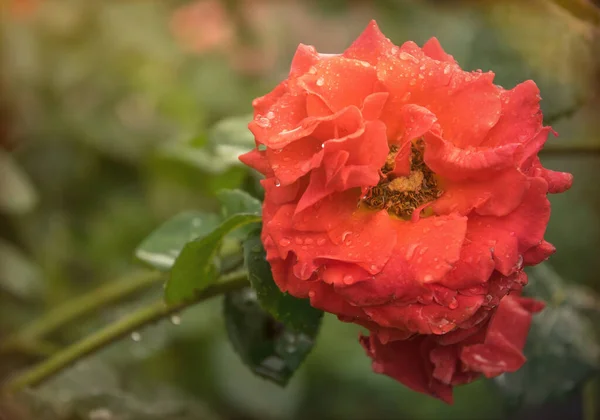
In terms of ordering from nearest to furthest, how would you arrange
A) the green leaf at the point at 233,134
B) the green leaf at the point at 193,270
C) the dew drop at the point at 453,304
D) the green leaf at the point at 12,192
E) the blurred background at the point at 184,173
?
the dew drop at the point at 453,304, the green leaf at the point at 193,270, the green leaf at the point at 233,134, the blurred background at the point at 184,173, the green leaf at the point at 12,192

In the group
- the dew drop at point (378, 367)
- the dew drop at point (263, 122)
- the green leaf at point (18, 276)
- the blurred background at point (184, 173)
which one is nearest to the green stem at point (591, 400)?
the blurred background at point (184, 173)

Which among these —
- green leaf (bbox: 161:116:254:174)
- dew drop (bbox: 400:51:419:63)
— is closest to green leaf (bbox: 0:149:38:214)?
green leaf (bbox: 161:116:254:174)

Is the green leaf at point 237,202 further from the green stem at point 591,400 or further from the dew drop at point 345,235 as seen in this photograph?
the green stem at point 591,400

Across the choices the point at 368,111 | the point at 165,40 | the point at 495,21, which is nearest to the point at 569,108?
the point at 495,21

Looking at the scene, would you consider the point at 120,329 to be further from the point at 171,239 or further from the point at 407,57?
the point at 407,57

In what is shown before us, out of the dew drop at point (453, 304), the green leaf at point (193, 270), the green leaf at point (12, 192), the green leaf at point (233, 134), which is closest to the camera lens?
the dew drop at point (453, 304)

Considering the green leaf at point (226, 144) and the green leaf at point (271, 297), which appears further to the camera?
the green leaf at point (226, 144)

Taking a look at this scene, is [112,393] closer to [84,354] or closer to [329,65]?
[84,354]
